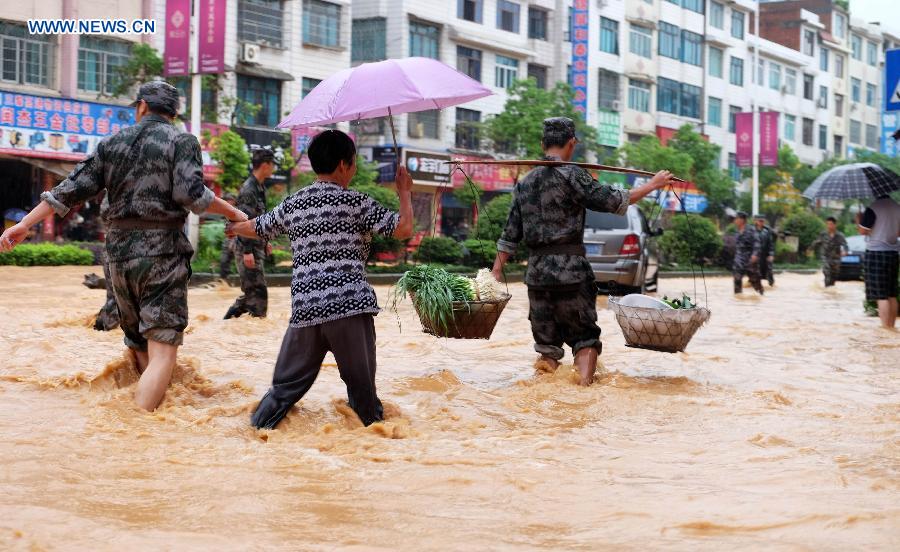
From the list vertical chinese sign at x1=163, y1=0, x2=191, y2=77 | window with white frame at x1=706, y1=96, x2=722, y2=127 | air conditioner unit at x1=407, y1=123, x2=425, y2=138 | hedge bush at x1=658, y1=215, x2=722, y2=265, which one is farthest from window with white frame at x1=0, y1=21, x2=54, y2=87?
window with white frame at x1=706, y1=96, x2=722, y2=127

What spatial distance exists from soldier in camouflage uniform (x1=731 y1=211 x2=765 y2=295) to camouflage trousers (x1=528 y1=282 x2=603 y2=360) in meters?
13.4

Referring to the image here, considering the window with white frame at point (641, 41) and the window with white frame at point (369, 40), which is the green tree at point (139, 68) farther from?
the window with white frame at point (641, 41)

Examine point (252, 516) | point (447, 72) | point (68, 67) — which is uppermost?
point (68, 67)

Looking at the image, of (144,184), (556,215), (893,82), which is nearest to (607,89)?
(893,82)

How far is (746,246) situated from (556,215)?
13890mm

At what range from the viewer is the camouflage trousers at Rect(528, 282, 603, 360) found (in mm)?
7266

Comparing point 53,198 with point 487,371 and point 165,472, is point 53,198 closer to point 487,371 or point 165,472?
point 165,472

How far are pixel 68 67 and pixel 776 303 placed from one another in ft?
61.5

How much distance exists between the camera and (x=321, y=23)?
114 ft

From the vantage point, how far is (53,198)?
232 inches

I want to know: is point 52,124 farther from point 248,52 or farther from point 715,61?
point 715,61

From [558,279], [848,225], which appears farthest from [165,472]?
[848,225]

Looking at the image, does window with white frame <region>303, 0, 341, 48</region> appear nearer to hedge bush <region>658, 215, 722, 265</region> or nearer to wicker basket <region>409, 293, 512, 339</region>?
hedge bush <region>658, 215, 722, 265</region>

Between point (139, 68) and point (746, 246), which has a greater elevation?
point (139, 68)
